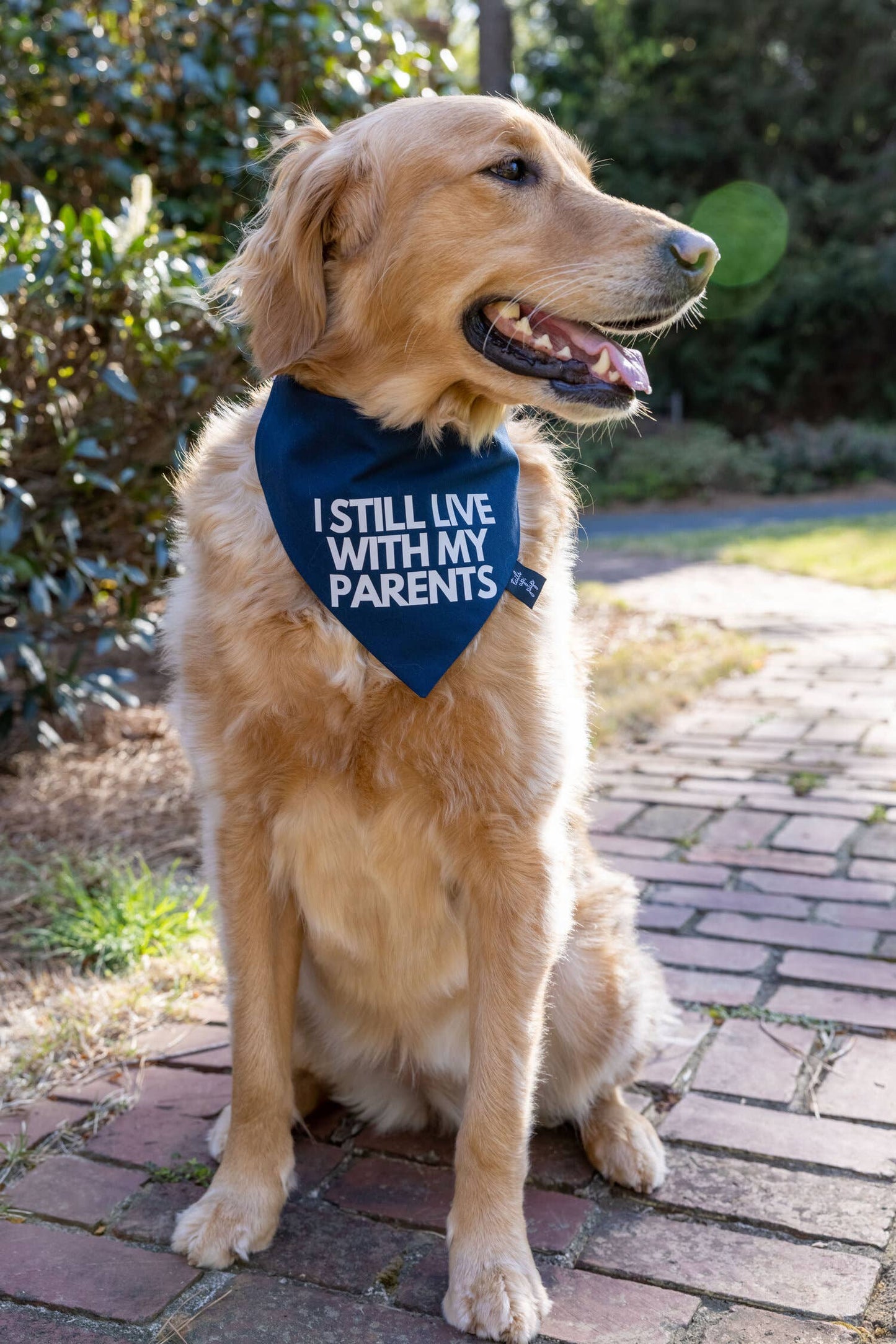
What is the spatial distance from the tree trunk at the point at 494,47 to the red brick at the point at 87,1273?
1155 centimetres

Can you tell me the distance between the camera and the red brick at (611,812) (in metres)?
4.04

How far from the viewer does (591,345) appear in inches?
84.7

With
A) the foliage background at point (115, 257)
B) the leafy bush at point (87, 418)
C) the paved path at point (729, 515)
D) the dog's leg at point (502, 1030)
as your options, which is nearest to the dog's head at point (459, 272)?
the foliage background at point (115, 257)

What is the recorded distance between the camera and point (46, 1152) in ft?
7.67

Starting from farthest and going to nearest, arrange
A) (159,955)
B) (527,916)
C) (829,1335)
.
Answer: (159,955)
(527,916)
(829,1335)

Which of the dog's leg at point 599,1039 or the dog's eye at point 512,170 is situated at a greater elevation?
the dog's eye at point 512,170

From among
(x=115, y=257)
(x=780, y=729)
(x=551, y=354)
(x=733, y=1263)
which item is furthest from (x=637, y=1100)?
(x=115, y=257)

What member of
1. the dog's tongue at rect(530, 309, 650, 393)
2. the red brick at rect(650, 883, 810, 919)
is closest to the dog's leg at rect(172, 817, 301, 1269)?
the dog's tongue at rect(530, 309, 650, 393)

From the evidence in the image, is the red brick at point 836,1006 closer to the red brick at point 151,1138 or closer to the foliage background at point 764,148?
the red brick at point 151,1138

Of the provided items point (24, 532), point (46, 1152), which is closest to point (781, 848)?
point (46, 1152)

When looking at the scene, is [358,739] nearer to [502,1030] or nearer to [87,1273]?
[502,1030]

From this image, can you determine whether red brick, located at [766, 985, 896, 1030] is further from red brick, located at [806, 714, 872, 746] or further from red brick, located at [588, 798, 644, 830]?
red brick, located at [806, 714, 872, 746]

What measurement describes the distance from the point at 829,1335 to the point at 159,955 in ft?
6.16

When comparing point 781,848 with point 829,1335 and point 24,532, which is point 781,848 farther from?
point 24,532
